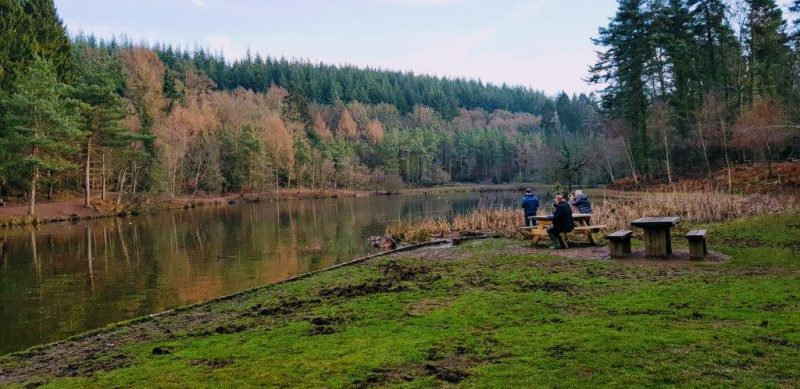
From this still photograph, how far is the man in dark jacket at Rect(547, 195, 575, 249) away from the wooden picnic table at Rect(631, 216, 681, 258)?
7.58 feet

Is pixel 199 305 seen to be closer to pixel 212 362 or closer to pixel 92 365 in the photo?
pixel 92 365

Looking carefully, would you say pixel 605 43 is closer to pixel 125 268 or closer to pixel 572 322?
pixel 125 268

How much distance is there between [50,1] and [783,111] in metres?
66.7

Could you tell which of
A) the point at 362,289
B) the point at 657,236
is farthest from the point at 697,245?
the point at 362,289

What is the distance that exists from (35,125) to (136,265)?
2591 cm

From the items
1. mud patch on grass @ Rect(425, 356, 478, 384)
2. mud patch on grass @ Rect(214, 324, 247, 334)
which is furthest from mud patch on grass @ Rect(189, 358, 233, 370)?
mud patch on grass @ Rect(425, 356, 478, 384)

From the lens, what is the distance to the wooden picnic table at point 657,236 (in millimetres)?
11953

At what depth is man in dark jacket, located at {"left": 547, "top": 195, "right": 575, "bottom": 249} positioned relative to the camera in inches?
558

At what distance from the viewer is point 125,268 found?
18.4 m

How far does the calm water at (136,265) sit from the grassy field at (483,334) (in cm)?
299

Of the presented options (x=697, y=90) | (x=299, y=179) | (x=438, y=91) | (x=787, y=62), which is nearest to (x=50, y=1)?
(x=299, y=179)

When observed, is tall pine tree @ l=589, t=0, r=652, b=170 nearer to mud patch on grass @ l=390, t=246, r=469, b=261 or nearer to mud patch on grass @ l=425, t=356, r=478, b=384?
mud patch on grass @ l=390, t=246, r=469, b=261

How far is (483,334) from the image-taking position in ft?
21.6

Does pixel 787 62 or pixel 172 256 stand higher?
pixel 787 62
